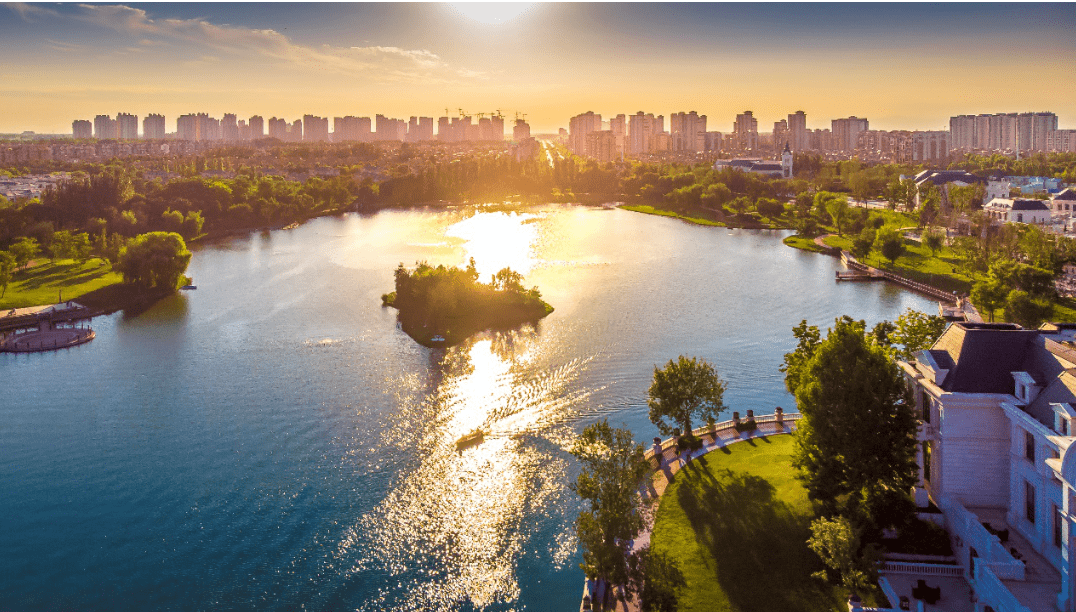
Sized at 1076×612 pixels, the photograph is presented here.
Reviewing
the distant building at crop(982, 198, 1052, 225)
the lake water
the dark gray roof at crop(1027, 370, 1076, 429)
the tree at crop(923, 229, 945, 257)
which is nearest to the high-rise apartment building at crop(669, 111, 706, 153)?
the distant building at crop(982, 198, 1052, 225)

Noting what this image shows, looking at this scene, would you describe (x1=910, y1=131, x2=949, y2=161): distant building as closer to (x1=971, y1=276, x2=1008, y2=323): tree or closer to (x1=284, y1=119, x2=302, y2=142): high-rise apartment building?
(x1=971, y1=276, x2=1008, y2=323): tree

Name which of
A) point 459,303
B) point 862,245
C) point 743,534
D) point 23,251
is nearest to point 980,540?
point 743,534

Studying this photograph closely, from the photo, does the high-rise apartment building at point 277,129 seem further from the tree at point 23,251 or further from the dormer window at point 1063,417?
the dormer window at point 1063,417

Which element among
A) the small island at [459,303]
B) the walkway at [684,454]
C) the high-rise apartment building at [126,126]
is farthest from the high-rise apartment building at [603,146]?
the walkway at [684,454]

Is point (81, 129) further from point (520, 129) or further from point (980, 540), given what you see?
point (980, 540)

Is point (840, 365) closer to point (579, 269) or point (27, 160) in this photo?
point (579, 269)
